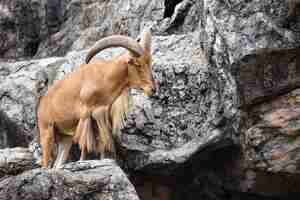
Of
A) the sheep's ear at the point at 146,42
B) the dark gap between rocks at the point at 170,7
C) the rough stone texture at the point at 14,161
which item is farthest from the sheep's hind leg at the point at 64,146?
the dark gap between rocks at the point at 170,7

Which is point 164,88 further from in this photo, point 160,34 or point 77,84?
point 160,34

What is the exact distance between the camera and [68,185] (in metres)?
6.16

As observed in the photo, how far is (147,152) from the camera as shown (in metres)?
8.32

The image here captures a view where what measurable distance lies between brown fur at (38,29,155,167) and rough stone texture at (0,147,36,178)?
69 centimetres

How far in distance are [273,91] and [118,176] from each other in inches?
86.0

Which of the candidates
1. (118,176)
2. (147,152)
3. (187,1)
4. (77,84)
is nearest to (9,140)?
(77,84)

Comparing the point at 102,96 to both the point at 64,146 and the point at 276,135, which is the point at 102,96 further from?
the point at 276,135

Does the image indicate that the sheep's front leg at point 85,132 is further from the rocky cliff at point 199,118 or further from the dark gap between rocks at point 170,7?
the dark gap between rocks at point 170,7

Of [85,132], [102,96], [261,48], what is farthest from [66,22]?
[261,48]

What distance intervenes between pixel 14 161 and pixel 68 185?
69.2 inches

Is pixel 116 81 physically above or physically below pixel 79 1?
below

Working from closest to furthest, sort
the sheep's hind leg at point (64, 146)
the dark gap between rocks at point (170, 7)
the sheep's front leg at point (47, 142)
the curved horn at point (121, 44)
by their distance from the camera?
the curved horn at point (121, 44), the sheep's front leg at point (47, 142), the sheep's hind leg at point (64, 146), the dark gap between rocks at point (170, 7)

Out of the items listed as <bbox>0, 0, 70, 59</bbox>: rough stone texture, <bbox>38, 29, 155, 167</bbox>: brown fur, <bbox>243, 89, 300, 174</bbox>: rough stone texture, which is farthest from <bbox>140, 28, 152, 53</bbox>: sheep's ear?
<bbox>0, 0, 70, 59</bbox>: rough stone texture

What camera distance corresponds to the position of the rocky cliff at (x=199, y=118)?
7.23 metres
